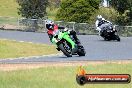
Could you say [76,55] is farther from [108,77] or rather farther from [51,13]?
[51,13]

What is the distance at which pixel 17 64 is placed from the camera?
1606 centimetres

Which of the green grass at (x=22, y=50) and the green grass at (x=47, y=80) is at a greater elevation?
the green grass at (x=47, y=80)

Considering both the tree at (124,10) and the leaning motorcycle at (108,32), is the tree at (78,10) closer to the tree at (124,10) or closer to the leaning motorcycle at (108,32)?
the tree at (124,10)

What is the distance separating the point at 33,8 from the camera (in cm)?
4734

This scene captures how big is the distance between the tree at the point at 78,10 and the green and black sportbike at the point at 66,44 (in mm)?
21011

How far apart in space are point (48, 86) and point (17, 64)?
6.24m

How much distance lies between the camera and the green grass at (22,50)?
21939 mm

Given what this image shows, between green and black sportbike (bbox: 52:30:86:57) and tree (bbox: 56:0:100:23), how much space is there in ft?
68.9

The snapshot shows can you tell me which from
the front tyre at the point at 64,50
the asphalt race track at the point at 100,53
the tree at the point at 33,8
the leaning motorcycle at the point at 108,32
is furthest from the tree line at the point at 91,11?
the front tyre at the point at 64,50

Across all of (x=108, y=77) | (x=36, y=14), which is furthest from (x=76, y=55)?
(x=36, y=14)

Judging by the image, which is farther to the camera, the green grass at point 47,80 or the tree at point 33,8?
the tree at point 33,8

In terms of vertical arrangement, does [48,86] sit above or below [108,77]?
below

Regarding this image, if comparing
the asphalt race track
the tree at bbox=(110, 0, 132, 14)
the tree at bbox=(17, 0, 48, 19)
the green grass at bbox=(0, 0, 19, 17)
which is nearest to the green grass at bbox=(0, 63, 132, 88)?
the asphalt race track

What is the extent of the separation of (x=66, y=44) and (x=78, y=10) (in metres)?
21.8
